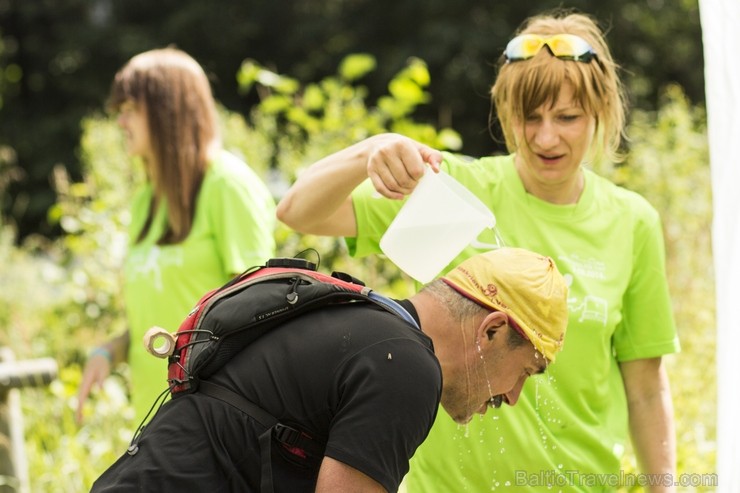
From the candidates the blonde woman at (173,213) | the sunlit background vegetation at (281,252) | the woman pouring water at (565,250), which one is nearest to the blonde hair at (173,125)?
the blonde woman at (173,213)

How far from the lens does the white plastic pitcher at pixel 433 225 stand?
6.67 ft

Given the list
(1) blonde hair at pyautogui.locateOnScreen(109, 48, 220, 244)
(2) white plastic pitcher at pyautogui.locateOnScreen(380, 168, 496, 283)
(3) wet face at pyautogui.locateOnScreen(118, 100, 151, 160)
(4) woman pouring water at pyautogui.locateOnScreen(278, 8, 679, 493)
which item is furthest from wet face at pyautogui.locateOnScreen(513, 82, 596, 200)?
(3) wet face at pyautogui.locateOnScreen(118, 100, 151, 160)

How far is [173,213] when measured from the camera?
3.32 m

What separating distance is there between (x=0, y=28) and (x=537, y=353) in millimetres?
20047

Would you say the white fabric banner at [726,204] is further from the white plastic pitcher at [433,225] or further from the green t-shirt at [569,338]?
the green t-shirt at [569,338]

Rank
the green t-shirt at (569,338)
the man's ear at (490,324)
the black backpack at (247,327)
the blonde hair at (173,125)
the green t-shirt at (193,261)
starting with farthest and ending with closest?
the blonde hair at (173,125) → the green t-shirt at (193,261) → the green t-shirt at (569,338) → the man's ear at (490,324) → the black backpack at (247,327)

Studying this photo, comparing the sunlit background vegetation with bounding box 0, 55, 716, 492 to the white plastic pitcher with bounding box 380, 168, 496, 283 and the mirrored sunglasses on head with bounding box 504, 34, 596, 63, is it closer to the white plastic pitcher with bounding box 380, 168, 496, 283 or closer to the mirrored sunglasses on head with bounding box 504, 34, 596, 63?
the mirrored sunglasses on head with bounding box 504, 34, 596, 63

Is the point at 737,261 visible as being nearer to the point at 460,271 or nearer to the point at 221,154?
the point at 460,271

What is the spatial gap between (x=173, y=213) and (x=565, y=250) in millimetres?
1386

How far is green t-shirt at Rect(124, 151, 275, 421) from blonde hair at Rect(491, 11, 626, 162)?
938 mm

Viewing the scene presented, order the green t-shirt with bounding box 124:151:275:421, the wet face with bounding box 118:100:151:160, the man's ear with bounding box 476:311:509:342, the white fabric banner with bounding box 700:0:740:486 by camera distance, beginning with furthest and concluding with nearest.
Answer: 1. the wet face with bounding box 118:100:151:160
2. the green t-shirt with bounding box 124:151:275:421
3. the man's ear with bounding box 476:311:509:342
4. the white fabric banner with bounding box 700:0:740:486

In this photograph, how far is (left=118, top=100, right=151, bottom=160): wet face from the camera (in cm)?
345

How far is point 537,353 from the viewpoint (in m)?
2.02

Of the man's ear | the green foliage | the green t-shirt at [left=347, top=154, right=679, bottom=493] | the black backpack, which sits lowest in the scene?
the green foliage
